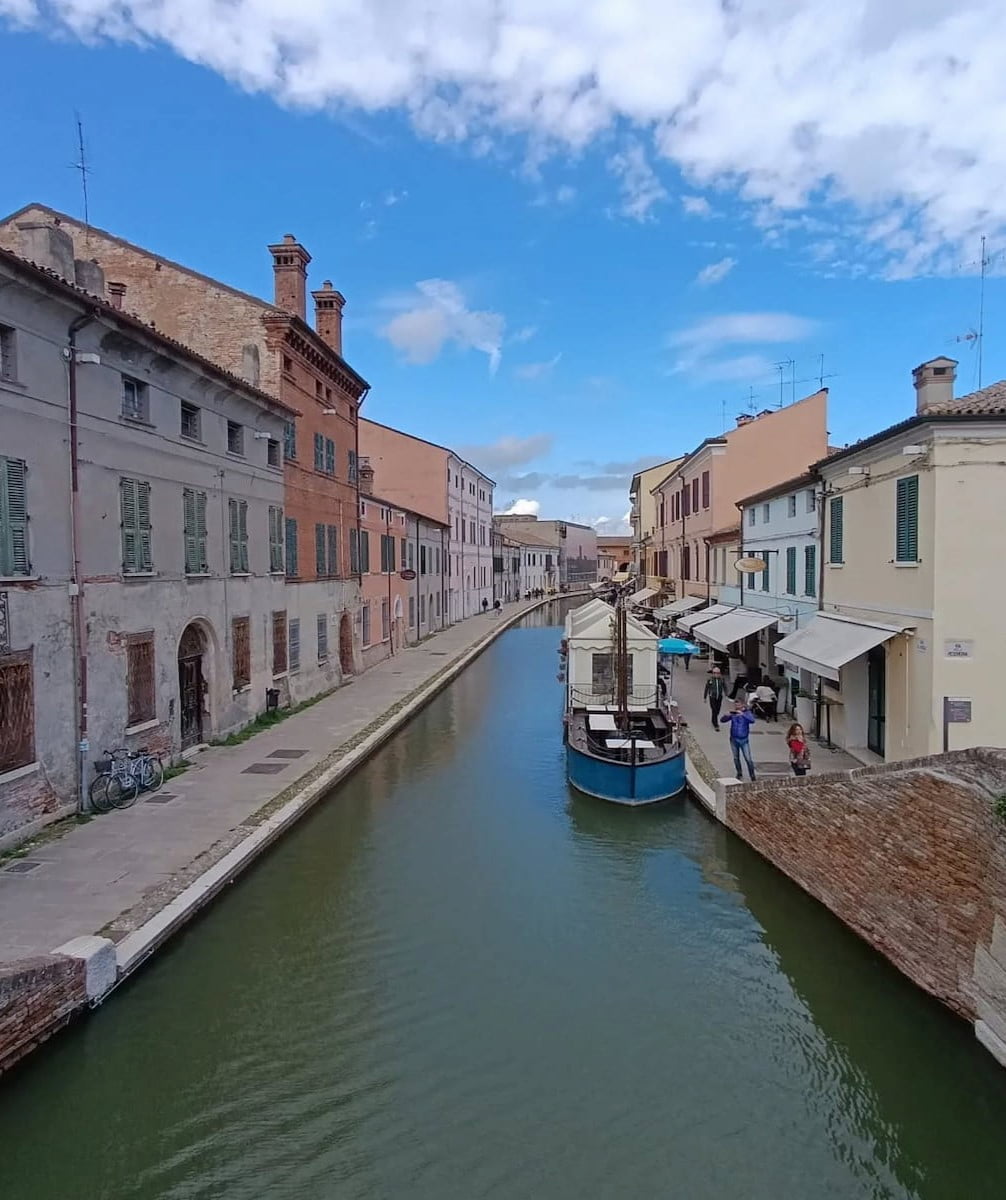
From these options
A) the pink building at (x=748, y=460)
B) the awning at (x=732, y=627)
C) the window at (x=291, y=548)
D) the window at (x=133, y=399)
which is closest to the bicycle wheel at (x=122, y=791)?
the window at (x=133, y=399)

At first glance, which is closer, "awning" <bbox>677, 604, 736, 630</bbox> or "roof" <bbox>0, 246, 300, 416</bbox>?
"roof" <bbox>0, 246, 300, 416</bbox>

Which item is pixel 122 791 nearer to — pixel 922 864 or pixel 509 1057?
pixel 509 1057

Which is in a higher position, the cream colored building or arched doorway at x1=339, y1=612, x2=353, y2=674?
the cream colored building

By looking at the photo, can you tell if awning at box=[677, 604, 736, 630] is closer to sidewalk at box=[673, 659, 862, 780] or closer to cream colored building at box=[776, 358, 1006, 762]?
sidewalk at box=[673, 659, 862, 780]

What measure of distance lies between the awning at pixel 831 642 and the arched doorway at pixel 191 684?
11.7 meters

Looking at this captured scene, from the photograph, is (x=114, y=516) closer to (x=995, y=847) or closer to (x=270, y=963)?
(x=270, y=963)

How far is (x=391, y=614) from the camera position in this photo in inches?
1385

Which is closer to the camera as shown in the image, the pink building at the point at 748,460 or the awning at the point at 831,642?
the awning at the point at 831,642

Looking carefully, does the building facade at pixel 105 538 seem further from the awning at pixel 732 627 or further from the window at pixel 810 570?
the window at pixel 810 570

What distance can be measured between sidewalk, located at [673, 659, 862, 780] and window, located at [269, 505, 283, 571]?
10.9 m

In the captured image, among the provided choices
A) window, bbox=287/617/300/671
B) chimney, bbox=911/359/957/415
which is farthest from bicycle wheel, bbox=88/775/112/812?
chimney, bbox=911/359/957/415

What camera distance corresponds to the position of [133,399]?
14477mm

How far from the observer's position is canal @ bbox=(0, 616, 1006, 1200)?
20.8 feet

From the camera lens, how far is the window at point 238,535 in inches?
726
